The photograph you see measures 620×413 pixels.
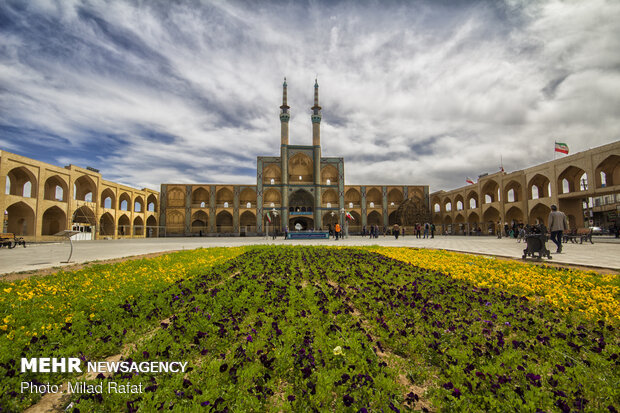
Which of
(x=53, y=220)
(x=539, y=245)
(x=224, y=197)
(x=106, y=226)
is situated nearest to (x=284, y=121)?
(x=224, y=197)

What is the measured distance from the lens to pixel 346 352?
7.89 ft

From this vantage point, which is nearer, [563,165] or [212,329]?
[212,329]

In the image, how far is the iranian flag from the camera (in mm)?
24609

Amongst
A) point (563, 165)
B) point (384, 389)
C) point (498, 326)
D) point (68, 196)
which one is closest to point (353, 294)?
point (498, 326)

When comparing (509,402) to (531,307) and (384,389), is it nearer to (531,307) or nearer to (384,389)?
(384,389)

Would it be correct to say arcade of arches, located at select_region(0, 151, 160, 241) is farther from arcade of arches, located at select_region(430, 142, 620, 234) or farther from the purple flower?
arcade of arches, located at select_region(430, 142, 620, 234)

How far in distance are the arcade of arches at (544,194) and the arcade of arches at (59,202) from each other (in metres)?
42.8

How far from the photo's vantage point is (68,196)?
28109 mm

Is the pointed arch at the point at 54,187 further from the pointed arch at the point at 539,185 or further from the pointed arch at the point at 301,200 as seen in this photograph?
the pointed arch at the point at 539,185

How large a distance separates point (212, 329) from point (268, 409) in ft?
4.42

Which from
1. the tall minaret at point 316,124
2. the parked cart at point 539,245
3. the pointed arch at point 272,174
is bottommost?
the parked cart at point 539,245

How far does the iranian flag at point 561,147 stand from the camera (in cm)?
2461

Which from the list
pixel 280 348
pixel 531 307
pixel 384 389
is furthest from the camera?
pixel 531 307

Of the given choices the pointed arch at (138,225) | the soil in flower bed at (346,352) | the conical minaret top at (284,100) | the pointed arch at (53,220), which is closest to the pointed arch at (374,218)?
the conical minaret top at (284,100)
